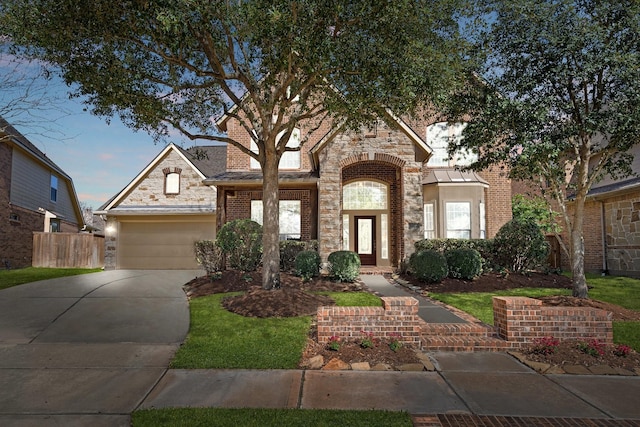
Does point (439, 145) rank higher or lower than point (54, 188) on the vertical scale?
higher

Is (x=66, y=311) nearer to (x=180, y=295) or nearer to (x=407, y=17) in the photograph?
(x=180, y=295)

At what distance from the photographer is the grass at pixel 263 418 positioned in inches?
153

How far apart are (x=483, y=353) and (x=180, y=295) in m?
7.38

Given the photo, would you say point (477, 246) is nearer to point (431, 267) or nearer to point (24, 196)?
point (431, 267)

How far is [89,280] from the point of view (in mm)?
12562

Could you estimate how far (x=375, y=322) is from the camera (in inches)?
257

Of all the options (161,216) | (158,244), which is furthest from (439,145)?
(158,244)

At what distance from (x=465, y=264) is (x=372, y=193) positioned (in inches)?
227

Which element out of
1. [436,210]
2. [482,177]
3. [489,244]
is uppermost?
A: [482,177]

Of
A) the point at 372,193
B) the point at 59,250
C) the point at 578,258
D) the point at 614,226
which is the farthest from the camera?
the point at 59,250

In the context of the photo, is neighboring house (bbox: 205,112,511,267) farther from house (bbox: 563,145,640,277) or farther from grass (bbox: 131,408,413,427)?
grass (bbox: 131,408,413,427)

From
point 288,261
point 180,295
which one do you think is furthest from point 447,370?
point 288,261

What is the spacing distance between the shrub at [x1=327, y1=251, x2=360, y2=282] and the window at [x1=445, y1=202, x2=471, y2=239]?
6560 millimetres

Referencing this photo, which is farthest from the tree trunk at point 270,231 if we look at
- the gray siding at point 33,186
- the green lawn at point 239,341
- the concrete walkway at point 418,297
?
the gray siding at point 33,186
